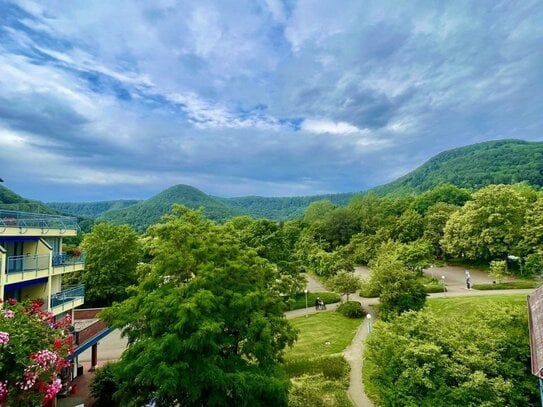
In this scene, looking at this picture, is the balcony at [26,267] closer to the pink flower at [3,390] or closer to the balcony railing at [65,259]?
the balcony railing at [65,259]

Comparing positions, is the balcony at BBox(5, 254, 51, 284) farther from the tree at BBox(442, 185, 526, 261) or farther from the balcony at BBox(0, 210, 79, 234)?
the tree at BBox(442, 185, 526, 261)

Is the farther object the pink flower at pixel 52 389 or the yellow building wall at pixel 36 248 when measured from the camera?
the yellow building wall at pixel 36 248

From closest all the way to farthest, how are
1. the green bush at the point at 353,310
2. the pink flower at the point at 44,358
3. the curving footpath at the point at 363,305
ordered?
the pink flower at the point at 44,358 → the curving footpath at the point at 363,305 → the green bush at the point at 353,310

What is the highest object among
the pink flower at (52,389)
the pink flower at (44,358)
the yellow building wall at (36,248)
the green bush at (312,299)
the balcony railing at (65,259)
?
the yellow building wall at (36,248)

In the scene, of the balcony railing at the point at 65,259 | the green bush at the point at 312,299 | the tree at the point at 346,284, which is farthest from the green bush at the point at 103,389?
the tree at the point at 346,284

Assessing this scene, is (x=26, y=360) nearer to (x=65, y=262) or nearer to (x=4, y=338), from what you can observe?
(x=4, y=338)

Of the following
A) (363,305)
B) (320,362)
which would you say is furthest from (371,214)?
(320,362)
